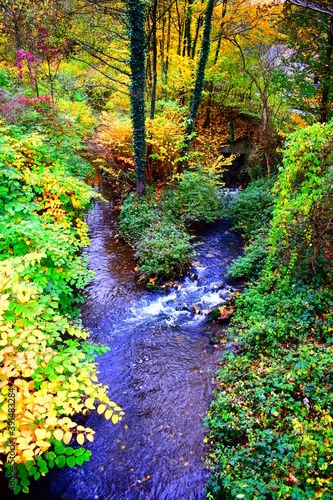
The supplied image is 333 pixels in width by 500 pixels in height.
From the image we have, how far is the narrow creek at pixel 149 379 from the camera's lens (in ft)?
12.7

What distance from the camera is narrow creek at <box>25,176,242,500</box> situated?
3.88 m

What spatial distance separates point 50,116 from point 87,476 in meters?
7.27

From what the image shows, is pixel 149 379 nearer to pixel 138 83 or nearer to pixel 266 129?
pixel 138 83

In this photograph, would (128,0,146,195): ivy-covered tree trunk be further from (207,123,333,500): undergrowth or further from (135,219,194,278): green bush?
(207,123,333,500): undergrowth

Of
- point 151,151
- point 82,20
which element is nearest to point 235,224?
point 151,151

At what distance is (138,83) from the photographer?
9680 millimetres

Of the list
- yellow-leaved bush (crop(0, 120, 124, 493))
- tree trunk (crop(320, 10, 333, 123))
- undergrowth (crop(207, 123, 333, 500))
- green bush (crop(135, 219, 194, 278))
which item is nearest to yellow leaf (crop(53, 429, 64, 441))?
yellow-leaved bush (crop(0, 120, 124, 493))

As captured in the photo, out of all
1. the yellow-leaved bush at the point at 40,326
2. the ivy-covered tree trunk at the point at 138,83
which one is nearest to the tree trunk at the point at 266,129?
the ivy-covered tree trunk at the point at 138,83

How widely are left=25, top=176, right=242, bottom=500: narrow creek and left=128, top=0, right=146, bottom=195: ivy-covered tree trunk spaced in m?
3.64

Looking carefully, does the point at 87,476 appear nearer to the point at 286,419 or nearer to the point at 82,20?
the point at 286,419

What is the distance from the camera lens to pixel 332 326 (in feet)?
14.4

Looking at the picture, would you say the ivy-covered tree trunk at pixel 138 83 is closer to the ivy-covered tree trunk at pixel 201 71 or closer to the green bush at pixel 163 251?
the ivy-covered tree trunk at pixel 201 71

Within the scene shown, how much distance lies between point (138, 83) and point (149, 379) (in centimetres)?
909

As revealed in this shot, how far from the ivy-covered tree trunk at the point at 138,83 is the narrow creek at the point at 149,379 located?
3644 millimetres
